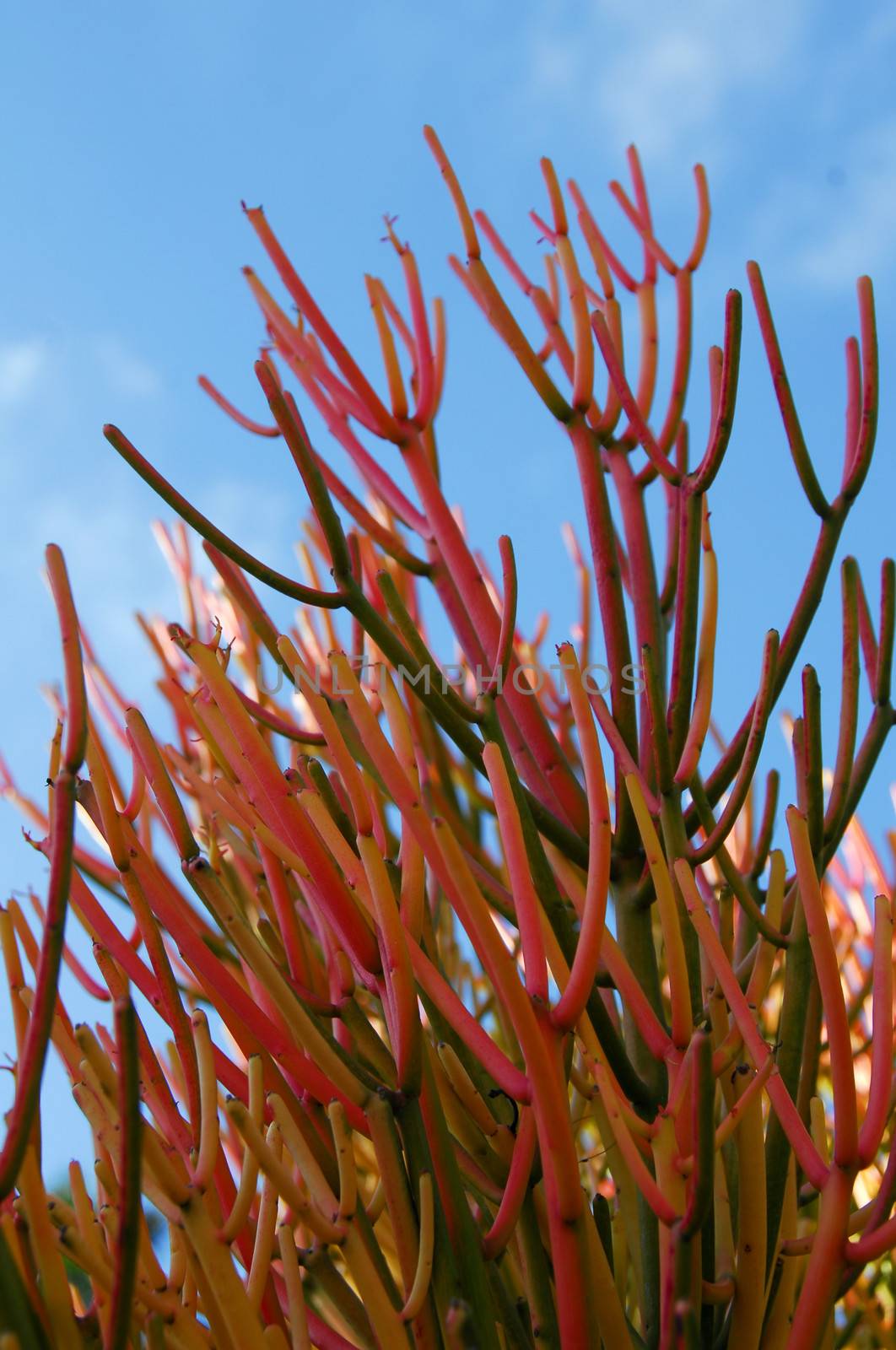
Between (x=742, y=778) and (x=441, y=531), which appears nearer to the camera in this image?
(x=742, y=778)

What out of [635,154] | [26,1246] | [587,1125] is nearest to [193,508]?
[26,1246]

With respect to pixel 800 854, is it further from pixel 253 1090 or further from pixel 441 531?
pixel 441 531

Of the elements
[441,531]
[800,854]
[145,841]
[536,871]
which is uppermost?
[441,531]

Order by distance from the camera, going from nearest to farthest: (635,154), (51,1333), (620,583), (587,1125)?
(51,1333) < (620,583) < (635,154) < (587,1125)

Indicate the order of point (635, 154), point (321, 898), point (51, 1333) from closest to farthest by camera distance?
point (51, 1333)
point (321, 898)
point (635, 154)

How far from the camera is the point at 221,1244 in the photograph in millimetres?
596

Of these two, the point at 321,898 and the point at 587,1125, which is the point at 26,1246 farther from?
the point at 587,1125

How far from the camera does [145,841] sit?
119 cm

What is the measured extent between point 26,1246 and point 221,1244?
3.5 inches

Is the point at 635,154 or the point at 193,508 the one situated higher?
the point at 635,154

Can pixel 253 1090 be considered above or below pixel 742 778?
below

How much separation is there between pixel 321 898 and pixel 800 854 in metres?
0.26

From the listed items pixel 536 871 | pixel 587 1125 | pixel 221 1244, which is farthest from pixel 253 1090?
pixel 587 1125

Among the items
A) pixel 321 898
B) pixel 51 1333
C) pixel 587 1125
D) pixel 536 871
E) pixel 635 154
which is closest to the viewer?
pixel 51 1333
